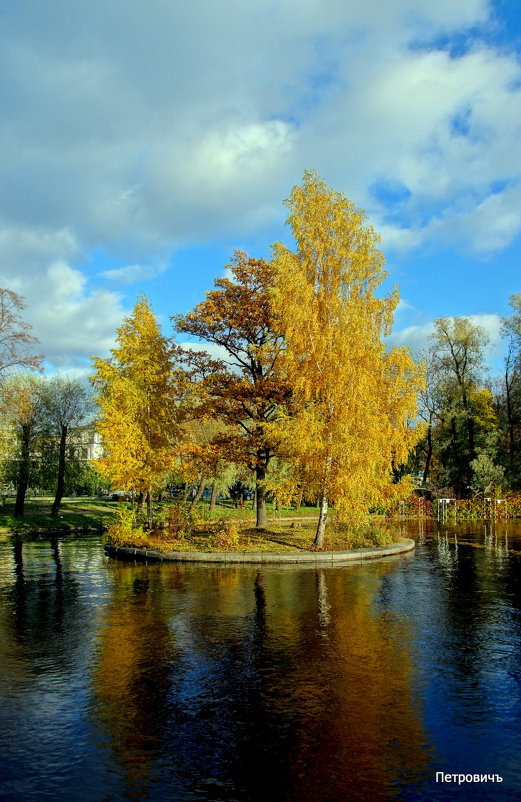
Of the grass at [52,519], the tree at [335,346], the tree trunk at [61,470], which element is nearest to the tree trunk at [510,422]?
the tree at [335,346]

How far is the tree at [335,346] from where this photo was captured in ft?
74.3

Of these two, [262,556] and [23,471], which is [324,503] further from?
[23,471]

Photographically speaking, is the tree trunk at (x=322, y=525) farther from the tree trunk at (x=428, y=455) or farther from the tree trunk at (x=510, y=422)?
the tree trunk at (x=428, y=455)

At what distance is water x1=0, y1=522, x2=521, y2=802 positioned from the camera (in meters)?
6.07

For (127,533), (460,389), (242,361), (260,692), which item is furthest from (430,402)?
(260,692)

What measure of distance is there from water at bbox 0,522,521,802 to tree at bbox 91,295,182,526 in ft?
28.0

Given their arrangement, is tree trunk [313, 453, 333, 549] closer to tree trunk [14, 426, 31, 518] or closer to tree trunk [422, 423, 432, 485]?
tree trunk [14, 426, 31, 518]

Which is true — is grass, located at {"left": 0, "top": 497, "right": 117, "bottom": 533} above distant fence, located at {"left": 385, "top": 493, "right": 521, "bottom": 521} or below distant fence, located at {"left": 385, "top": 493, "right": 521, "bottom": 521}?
below

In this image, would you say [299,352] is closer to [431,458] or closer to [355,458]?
[355,458]

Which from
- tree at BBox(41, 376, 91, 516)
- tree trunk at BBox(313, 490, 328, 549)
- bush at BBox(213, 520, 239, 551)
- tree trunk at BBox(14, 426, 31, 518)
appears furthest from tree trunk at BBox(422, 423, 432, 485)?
bush at BBox(213, 520, 239, 551)

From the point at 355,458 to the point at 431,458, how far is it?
41703 mm

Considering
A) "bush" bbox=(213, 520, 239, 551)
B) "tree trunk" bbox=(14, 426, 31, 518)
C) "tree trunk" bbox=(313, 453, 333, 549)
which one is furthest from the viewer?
"tree trunk" bbox=(14, 426, 31, 518)

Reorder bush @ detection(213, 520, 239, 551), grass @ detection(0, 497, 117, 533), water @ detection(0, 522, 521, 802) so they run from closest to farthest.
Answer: water @ detection(0, 522, 521, 802)
bush @ detection(213, 520, 239, 551)
grass @ detection(0, 497, 117, 533)

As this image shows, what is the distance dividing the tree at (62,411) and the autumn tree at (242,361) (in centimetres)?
1769
